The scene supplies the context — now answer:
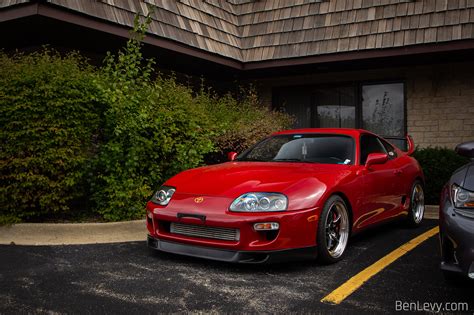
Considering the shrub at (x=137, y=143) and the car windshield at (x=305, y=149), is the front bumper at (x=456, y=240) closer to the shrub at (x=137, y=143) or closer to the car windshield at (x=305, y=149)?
the car windshield at (x=305, y=149)

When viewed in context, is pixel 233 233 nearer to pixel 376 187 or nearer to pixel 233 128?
pixel 376 187

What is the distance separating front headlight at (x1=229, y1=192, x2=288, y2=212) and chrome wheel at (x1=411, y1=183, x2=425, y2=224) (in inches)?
113

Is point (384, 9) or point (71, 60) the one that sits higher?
point (384, 9)

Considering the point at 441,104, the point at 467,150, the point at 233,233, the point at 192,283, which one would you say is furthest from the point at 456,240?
the point at 441,104

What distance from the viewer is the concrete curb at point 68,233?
5309mm

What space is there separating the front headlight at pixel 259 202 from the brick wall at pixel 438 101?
730cm

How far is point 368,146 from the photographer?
5.68 m

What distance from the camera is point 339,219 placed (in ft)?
15.2

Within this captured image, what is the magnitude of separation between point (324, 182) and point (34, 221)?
371cm

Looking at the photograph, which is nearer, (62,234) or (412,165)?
(62,234)

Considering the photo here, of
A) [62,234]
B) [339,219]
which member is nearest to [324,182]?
[339,219]

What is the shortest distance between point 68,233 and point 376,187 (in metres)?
3.55

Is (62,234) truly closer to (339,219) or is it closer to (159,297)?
(159,297)

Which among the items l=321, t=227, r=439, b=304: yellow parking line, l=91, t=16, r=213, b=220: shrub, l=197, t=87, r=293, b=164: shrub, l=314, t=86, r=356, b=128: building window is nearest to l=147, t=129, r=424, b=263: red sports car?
l=321, t=227, r=439, b=304: yellow parking line
